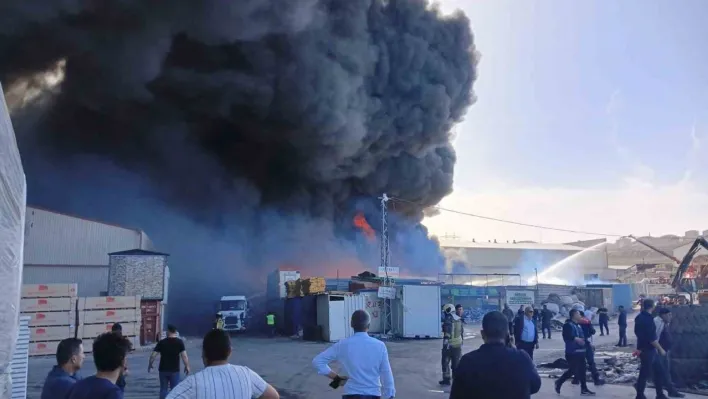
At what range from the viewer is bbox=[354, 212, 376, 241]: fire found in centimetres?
3972

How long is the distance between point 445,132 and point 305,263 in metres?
11.9

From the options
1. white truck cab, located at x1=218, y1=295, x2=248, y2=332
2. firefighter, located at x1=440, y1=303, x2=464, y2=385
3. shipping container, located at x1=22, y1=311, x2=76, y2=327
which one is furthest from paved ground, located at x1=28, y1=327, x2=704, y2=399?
white truck cab, located at x1=218, y1=295, x2=248, y2=332

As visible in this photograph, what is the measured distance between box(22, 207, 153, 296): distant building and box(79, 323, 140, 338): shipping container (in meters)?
6.85

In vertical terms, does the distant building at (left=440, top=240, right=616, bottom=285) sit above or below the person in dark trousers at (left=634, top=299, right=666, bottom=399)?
above

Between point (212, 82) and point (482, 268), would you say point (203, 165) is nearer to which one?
point (212, 82)

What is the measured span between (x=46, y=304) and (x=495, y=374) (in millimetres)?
17929

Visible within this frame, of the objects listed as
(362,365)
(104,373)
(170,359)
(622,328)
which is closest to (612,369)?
(622,328)

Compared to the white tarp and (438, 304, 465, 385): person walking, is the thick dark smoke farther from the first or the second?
the white tarp

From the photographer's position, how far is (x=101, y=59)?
26906 millimetres

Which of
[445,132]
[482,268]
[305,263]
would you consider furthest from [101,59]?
[482,268]

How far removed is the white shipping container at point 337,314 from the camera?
2344cm

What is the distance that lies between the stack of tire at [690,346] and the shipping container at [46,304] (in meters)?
16.2

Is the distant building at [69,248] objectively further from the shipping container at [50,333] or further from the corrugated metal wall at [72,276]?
the shipping container at [50,333]

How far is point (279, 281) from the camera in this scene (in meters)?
30.8
